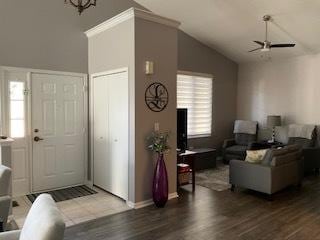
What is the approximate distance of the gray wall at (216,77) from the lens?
6.73 metres

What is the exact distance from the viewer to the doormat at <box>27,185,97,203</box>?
4395mm

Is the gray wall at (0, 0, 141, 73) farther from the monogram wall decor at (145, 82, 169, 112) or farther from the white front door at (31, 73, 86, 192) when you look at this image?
the monogram wall decor at (145, 82, 169, 112)

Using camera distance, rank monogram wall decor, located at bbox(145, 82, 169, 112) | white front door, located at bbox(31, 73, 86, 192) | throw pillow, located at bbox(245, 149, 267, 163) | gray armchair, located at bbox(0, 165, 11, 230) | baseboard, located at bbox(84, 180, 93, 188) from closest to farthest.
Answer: gray armchair, located at bbox(0, 165, 11, 230), monogram wall decor, located at bbox(145, 82, 169, 112), throw pillow, located at bbox(245, 149, 267, 163), white front door, located at bbox(31, 73, 86, 192), baseboard, located at bbox(84, 180, 93, 188)

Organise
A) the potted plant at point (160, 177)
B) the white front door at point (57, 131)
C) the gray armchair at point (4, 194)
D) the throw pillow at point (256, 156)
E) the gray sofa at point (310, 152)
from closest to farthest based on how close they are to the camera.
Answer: the gray armchair at point (4, 194) → the potted plant at point (160, 177) → the throw pillow at point (256, 156) → the white front door at point (57, 131) → the gray sofa at point (310, 152)

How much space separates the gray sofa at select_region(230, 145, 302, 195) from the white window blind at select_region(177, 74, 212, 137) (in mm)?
2399

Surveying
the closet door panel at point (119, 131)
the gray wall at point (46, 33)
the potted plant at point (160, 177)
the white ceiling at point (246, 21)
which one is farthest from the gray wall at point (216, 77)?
the potted plant at point (160, 177)

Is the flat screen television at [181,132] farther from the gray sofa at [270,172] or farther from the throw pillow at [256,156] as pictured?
the throw pillow at [256,156]

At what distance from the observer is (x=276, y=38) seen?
5.93 m

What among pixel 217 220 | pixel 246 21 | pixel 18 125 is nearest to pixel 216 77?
pixel 246 21

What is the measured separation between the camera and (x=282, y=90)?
696 cm

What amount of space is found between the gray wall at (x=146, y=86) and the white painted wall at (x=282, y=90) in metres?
3.77

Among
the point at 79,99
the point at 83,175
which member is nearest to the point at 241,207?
the point at 83,175

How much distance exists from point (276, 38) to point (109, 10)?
3492mm

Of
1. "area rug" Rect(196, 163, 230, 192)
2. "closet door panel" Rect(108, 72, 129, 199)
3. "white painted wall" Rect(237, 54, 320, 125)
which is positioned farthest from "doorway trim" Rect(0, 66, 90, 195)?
"white painted wall" Rect(237, 54, 320, 125)
